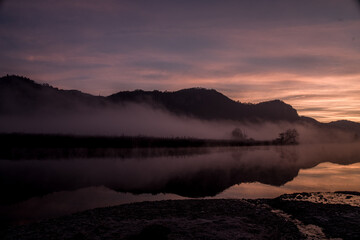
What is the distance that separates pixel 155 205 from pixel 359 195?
17.4m

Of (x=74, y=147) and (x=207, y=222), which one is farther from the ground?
(x=207, y=222)

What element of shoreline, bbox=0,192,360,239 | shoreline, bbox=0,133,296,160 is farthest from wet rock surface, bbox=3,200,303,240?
shoreline, bbox=0,133,296,160

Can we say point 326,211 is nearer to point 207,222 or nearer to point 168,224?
point 207,222

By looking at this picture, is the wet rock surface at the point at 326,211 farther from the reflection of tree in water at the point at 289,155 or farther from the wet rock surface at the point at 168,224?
the reflection of tree in water at the point at 289,155

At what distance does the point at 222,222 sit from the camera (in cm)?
1641

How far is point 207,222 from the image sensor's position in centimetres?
1644

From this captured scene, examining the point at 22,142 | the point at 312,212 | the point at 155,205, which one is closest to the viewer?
the point at 312,212

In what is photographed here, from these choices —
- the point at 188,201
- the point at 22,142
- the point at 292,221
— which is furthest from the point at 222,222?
the point at 22,142

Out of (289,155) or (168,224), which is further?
(289,155)

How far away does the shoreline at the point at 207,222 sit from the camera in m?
14.6

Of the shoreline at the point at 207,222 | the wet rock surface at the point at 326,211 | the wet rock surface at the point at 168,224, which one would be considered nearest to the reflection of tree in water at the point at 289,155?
the wet rock surface at the point at 326,211

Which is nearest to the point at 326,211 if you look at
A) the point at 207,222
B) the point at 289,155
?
the point at 207,222

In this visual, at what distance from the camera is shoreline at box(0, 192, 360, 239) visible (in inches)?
573

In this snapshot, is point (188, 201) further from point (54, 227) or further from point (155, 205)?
point (54, 227)
